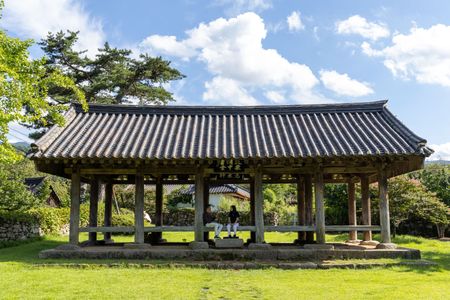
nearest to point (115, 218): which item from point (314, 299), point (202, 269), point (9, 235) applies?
point (9, 235)

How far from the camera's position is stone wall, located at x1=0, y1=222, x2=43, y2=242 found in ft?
61.0

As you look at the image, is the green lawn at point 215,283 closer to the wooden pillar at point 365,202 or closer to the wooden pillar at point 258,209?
the wooden pillar at point 258,209

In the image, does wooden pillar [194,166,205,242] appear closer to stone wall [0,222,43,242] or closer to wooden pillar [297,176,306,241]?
wooden pillar [297,176,306,241]

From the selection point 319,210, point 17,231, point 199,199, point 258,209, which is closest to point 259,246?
point 258,209

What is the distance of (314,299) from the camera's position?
8109 millimetres

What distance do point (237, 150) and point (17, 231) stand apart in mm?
11621

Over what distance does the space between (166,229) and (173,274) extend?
285 centimetres

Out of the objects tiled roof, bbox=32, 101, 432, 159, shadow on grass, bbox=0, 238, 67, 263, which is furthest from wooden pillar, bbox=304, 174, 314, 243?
shadow on grass, bbox=0, 238, 67, 263

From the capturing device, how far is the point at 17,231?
62.6ft

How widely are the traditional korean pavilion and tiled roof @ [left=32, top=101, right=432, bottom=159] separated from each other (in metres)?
0.03

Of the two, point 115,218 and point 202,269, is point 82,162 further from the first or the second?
point 115,218

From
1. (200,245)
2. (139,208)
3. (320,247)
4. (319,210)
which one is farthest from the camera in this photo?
(139,208)

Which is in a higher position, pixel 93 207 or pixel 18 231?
pixel 93 207

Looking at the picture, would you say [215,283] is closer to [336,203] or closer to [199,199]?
[199,199]
